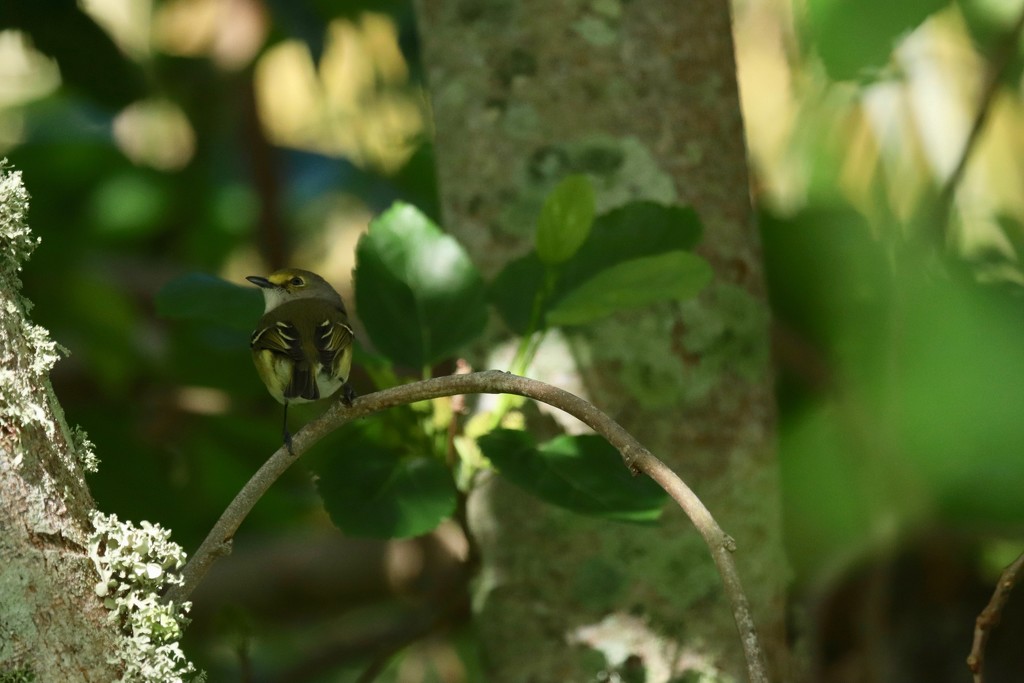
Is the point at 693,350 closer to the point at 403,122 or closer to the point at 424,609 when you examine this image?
the point at 424,609

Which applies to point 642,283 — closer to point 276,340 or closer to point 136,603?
point 276,340

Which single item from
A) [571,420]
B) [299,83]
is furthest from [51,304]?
[299,83]

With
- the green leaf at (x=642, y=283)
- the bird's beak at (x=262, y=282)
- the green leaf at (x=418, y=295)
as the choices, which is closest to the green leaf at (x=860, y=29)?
the green leaf at (x=642, y=283)

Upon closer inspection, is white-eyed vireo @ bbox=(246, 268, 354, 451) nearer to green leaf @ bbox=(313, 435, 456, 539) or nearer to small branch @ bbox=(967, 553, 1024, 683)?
green leaf @ bbox=(313, 435, 456, 539)

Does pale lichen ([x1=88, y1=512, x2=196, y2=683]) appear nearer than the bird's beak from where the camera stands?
Yes

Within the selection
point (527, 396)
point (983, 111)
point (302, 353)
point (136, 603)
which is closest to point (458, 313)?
point (302, 353)

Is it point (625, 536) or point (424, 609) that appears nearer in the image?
point (625, 536)

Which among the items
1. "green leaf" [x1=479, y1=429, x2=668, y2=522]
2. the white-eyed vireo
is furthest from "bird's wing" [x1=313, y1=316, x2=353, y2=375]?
"green leaf" [x1=479, y1=429, x2=668, y2=522]
